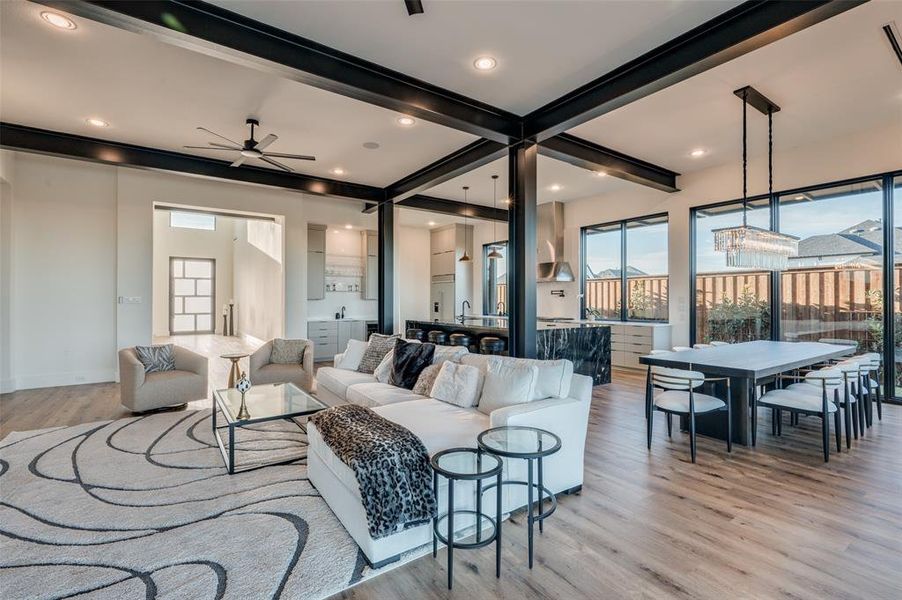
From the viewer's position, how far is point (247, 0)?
8.82 ft

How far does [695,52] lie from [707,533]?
3.09m

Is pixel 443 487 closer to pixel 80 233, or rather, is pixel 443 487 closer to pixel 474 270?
pixel 80 233

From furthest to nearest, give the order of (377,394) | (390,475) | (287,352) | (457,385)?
(287,352) → (377,394) → (457,385) → (390,475)

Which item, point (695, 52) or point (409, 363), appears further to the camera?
point (409, 363)

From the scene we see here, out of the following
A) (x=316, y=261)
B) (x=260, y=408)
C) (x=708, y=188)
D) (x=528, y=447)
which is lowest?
(x=260, y=408)

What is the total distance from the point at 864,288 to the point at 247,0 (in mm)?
6952

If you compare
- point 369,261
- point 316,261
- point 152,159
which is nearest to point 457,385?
point 152,159

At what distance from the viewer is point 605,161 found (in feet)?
17.8

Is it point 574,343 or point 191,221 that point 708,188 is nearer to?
point 574,343

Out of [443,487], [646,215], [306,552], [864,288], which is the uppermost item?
[646,215]

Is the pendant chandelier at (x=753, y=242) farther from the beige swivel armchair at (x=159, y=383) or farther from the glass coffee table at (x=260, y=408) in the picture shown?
the beige swivel armchair at (x=159, y=383)

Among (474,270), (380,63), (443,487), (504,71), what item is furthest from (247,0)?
(474,270)

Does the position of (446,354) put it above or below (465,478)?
above

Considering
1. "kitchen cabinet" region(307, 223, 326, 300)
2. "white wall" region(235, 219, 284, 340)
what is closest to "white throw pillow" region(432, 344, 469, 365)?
"white wall" region(235, 219, 284, 340)
